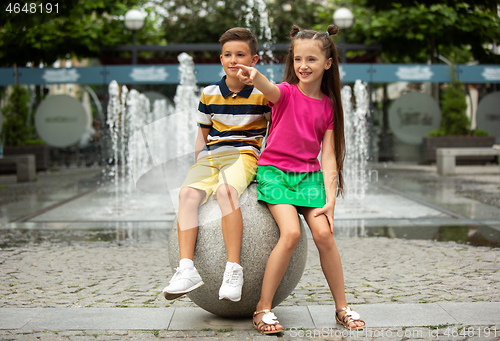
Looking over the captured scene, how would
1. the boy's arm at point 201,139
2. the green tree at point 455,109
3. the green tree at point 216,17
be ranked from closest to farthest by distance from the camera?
the boy's arm at point 201,139, the green tree at point 455,109, the green tree at point 216,17

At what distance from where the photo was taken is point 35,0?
4488mm

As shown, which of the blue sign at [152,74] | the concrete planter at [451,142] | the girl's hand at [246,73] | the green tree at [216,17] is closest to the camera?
the girl's hand at [246,73]

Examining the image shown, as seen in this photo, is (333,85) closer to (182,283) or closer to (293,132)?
(293,132)

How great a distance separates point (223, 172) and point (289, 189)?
0.44m

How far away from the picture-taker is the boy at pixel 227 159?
10.6ft

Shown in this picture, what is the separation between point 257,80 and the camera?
3086 millimetres

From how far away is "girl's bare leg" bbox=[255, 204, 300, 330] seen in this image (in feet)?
10.6

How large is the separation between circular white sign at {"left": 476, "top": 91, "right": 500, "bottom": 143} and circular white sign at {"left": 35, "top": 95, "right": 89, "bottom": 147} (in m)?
14.3

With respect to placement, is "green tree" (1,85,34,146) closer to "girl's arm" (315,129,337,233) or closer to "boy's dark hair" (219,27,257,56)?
"boy's dark hair" (219,27,257,56)

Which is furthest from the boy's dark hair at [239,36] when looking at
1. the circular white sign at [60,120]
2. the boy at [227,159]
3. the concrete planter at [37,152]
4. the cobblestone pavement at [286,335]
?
the circular white sign at [60,120]

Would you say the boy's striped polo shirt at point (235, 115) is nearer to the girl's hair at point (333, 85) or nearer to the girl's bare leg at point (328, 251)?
the girl's hair at point (333, 85)

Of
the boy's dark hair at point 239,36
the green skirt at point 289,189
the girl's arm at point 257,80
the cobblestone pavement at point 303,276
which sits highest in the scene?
the boy's dark hair at point 239,36

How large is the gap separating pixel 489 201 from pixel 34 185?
403 inches

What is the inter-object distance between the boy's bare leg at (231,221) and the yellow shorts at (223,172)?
2.6 inches
